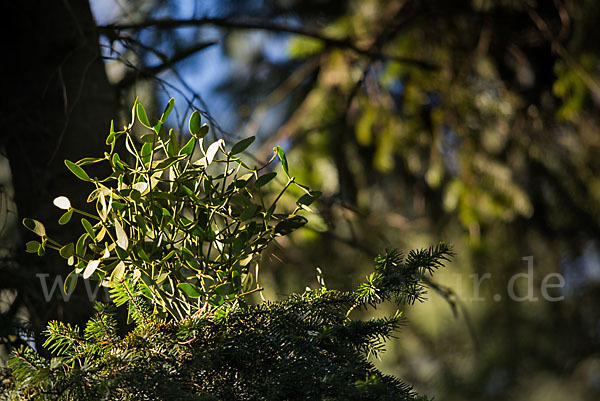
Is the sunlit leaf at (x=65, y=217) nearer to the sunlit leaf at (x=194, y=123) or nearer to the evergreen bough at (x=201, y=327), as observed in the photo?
the evergreen bough at (x=201, y=327)

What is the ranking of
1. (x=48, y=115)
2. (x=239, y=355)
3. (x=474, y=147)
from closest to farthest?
(x=239, y=355)
(x=48, y=115)
(x=474, y=147)

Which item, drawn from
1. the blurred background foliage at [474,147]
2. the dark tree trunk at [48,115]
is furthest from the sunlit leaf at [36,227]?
the blurred background foliage at [474,147]

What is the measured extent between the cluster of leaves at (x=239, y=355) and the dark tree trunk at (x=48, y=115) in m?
0.33

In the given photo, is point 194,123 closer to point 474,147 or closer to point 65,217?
point 65,217

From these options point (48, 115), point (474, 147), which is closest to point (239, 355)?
point (48, 115)

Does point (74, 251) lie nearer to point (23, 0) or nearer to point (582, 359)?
point (23, 0)

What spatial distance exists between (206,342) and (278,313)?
0.25ft

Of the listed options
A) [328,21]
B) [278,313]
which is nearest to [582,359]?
[328,21]

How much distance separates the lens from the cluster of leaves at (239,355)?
→ 427mm

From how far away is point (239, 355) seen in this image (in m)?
0.47

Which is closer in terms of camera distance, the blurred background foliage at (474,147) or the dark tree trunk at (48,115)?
the dark tree trunk at (48,115)

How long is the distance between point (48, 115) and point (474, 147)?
1589 millimetres

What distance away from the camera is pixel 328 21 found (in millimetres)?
2627

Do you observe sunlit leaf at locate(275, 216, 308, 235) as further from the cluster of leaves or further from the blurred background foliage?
the blurred background foliage
